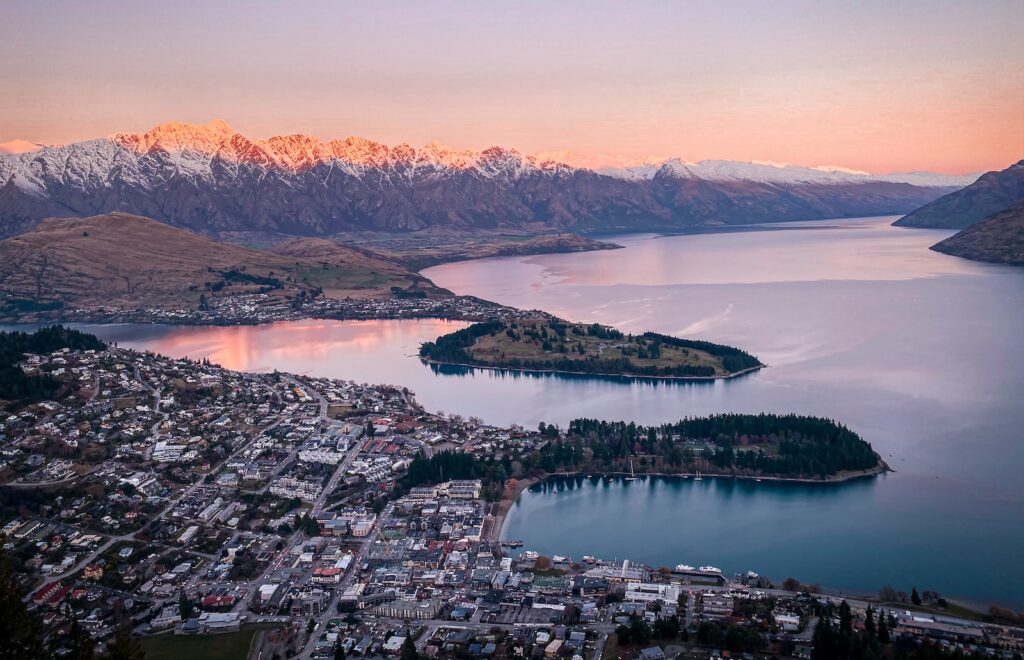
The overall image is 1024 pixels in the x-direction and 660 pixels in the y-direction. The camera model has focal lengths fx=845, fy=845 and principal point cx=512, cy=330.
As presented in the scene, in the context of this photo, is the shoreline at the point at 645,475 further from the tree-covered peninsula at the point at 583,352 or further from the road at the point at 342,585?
the tree-covered peninsula at the point at 583,352

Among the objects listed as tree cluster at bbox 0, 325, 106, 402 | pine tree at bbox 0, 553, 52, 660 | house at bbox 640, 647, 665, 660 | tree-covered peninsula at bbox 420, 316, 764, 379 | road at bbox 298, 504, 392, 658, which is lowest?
road at bbox 298, 504, 392, 658

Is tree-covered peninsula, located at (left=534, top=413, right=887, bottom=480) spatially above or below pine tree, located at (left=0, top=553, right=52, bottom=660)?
below

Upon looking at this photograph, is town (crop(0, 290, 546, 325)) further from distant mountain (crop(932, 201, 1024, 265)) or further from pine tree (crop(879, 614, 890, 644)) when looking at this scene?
distant mountain (crop(932, 201, 1024, 265))

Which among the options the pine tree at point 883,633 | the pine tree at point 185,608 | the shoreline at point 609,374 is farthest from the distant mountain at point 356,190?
the pine tree at point 883,633

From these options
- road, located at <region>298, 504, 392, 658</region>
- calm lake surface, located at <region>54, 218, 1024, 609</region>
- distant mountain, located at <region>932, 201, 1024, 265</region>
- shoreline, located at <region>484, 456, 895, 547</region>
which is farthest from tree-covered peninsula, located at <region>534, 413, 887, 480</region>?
distant mountain, located at <region>932, 201, 1024, 265</region>

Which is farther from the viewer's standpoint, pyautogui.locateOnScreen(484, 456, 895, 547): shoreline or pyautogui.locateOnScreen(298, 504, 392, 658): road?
pyautogui.locateOnScreen(484, 456, 895, 547): shoreline

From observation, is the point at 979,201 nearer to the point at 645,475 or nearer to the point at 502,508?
the point at 645,475

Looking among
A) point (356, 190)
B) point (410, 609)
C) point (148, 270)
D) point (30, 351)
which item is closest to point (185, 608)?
point (410, 609)
